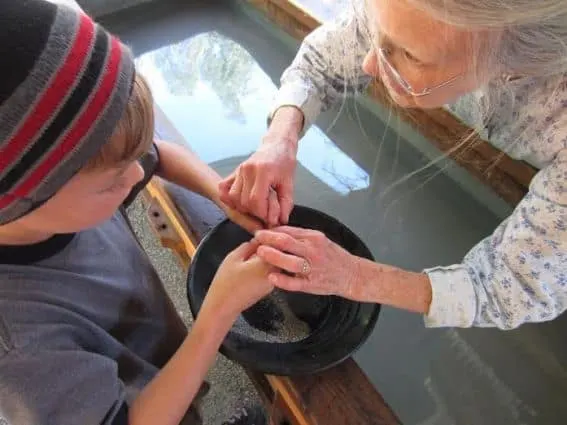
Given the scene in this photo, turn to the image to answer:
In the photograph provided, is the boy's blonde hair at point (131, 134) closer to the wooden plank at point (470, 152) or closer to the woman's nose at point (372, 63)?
the woman's nose at point (372, 63)

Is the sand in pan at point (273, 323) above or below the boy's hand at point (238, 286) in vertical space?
below

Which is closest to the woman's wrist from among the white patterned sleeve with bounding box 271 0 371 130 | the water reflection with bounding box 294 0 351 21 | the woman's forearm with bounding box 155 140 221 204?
the white patterned sleeve with bounding box 271 0 371 130

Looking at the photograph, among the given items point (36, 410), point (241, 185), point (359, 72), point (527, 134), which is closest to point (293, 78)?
point (359, 72)

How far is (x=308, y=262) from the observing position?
94cm

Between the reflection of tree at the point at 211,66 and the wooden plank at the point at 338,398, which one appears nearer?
the wooden plank at the point at 338,398

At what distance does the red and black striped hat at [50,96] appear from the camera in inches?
23.5

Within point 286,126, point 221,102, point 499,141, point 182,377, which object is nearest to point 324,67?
point 286,126

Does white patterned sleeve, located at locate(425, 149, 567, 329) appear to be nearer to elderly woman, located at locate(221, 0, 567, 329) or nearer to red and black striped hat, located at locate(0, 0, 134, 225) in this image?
elderly woman, located at locate(221, 0, 567, 329)

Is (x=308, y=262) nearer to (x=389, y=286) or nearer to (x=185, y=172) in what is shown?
(x=389, y=286)

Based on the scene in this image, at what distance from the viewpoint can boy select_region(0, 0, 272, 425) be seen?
0.62 m

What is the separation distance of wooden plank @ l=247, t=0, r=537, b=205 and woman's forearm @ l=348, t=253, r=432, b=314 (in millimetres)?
391

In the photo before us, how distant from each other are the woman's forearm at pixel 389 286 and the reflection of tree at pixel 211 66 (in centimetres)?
92

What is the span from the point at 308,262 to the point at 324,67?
515mm

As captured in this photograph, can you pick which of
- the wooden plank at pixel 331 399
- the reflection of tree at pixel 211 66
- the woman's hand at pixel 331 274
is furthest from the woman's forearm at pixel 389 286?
the reflection of tree at pixel 211 66
